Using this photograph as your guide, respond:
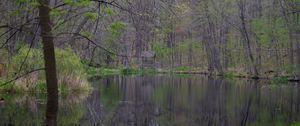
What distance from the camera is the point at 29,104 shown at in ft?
47.8

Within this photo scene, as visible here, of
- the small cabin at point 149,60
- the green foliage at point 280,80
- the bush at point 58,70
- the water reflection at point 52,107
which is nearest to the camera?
the water reflection at point 52,107

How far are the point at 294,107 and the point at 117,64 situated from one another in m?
41.7

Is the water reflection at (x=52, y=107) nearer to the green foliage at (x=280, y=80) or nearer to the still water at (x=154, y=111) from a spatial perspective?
the still water at (x=154, y=111)

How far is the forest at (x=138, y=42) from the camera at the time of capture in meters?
8.33

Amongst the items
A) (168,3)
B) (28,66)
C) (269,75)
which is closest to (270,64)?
(269,75)

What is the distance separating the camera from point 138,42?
A: 37.5 feet

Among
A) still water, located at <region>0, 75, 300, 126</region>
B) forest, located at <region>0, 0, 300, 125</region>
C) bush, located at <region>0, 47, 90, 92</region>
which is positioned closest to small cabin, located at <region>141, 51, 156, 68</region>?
forest, located at <region>0, 0, 300, 125</region>

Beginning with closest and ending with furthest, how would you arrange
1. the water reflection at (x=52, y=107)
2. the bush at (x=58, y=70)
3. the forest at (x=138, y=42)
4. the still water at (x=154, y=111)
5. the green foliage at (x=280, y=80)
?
1. the forest at (x=138, y=42)
2. the water reflection at (x=52, y=107)
3. the still water at (x=154, y=111)
4. the bush at (x=58, y=70)
5. the green foliage at (x=280, y=80)

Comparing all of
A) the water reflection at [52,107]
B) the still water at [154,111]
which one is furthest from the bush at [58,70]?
the water reflection at [52,107]

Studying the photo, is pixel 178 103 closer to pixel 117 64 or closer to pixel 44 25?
pixel 44 25

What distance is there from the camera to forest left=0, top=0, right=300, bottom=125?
8.33 m

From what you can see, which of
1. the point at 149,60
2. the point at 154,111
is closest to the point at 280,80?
the point at 154,111

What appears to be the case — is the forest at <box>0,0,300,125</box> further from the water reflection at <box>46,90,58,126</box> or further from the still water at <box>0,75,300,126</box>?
the still water at <box>0,75,300,126</box>

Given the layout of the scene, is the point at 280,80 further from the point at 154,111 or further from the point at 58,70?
the point at 154,111
